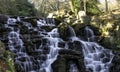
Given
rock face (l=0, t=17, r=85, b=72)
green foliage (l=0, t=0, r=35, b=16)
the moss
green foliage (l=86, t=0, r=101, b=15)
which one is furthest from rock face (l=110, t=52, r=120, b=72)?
green foliage (l=0, t=0, r=35, b=16)

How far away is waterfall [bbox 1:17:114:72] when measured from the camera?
18.5 meters

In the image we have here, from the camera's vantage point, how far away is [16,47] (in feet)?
63.9

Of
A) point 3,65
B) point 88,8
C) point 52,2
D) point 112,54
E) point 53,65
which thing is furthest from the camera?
point 52,2

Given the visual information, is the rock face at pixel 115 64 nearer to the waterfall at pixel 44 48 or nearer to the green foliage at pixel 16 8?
the waterfall at pixel 44 48

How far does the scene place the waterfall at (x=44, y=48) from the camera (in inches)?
727

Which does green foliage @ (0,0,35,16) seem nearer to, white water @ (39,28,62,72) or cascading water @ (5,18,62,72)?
cascading water @ (5,18,62,72)

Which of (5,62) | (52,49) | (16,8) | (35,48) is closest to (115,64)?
(52,49)

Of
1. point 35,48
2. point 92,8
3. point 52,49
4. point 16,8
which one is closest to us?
point 35,48

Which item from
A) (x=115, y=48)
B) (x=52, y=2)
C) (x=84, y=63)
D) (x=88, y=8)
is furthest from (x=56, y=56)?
(x=52, y=2)

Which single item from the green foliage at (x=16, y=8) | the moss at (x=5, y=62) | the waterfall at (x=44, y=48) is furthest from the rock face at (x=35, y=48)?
the green foliage at (x=16, y=8)

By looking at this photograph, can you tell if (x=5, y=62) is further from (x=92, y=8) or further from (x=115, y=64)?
(x=92, y=8)

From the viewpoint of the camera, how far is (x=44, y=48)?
1998cm

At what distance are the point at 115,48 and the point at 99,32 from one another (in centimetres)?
244

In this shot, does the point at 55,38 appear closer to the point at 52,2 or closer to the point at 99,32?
the point at 99,32
